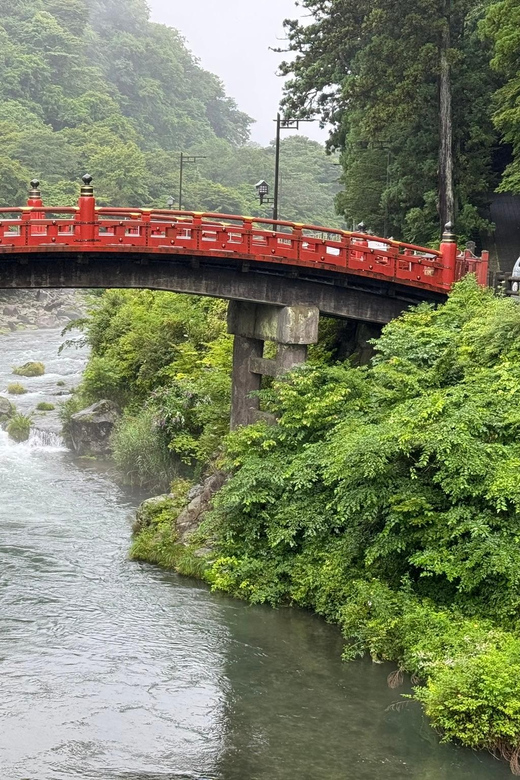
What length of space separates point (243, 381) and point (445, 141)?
1371 cm

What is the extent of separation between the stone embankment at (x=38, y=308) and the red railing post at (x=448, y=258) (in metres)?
47.7

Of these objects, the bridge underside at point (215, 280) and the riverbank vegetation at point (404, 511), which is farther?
the bridge underside at point (215, 280)

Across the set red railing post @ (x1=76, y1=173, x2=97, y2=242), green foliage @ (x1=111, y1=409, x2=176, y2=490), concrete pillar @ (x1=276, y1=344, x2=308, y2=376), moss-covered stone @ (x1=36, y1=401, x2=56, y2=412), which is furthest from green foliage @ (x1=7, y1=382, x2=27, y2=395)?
red railing post @ (x1=76, y1=173, x2=97, y2=242)

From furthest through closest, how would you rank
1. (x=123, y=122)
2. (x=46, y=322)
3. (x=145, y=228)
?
(x=123, y=122), (x=46, y=322), (x=145, y=228)

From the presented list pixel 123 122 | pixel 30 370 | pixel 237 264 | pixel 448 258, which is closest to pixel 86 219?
pixel 237 264

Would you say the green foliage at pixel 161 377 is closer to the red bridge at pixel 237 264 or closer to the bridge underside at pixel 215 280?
the red bridge at pixel 237 264

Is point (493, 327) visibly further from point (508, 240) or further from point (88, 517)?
point (508, 240)

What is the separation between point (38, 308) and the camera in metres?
81.3

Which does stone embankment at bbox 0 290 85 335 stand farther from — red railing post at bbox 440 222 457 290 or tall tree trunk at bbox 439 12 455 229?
Result: red railing post at bbox 440 222 457 290

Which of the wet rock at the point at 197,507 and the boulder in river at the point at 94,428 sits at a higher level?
the boulder in river at the point at 94,428

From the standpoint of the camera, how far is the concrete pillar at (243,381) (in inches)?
1305

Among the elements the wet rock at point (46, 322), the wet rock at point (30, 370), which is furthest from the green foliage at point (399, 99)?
the wet rock at point (46, 322)

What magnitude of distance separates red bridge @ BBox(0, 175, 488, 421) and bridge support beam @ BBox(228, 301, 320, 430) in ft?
0.14

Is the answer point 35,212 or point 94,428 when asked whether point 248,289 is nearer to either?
point 35,212
